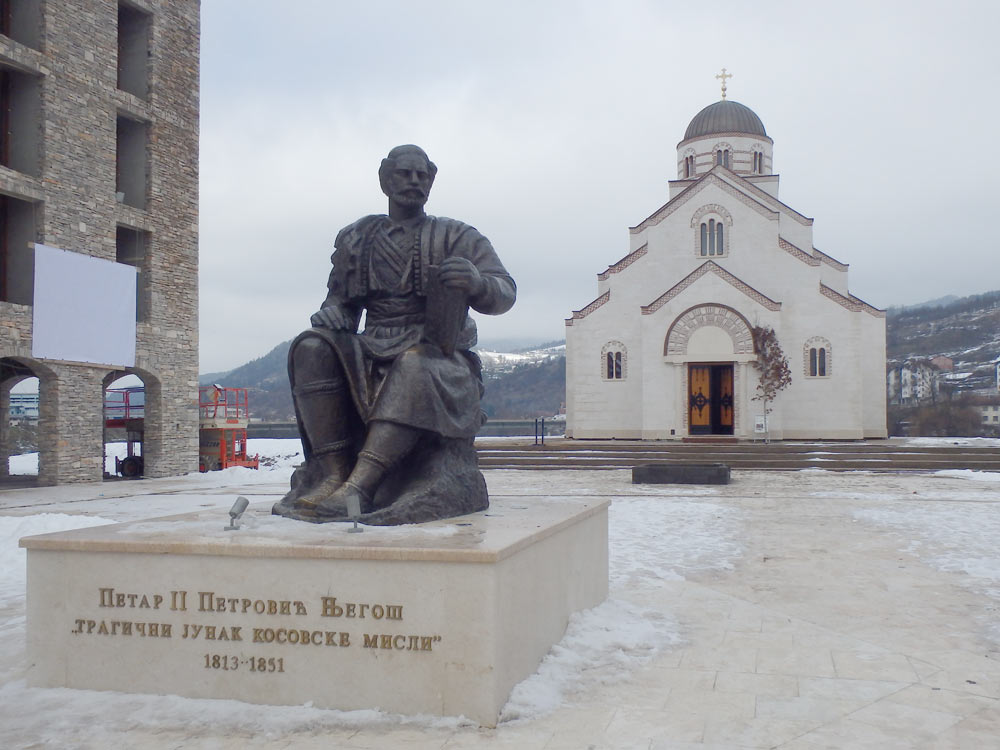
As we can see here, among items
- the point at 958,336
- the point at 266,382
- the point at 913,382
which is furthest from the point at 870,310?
the point at 266,382

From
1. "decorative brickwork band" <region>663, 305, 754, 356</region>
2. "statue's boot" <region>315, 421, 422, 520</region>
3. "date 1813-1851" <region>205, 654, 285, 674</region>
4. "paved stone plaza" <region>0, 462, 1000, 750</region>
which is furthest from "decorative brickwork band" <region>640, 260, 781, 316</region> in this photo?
"date 1813-1851" <region>205, 654, 285, 674</region>

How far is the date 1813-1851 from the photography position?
4.13 meters

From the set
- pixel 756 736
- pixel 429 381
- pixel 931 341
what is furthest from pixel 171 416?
pixel 931 341

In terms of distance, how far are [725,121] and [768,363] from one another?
1360 centimetres

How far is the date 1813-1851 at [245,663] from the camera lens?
4.13 m

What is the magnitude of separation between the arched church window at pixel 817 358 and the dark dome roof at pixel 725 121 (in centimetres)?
1165

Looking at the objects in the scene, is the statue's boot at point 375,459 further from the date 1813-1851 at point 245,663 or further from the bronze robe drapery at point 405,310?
the date 1813-1851 at point 245,663

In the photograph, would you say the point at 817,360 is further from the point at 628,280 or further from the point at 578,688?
the point at 578,688

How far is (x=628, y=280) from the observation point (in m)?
33.1

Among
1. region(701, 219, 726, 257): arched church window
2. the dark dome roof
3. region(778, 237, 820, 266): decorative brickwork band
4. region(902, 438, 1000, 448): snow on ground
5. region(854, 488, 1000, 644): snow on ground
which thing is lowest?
region(854, 488, 1000, 644): snow on ground

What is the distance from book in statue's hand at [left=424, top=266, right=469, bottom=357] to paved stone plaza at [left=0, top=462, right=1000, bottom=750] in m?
1.68

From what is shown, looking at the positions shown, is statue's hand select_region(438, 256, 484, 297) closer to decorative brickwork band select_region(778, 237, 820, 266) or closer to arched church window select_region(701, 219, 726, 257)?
decorative brickwork band select_region(778, 237, 820, 266)

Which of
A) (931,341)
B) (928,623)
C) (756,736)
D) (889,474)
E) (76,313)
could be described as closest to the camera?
(756,736)

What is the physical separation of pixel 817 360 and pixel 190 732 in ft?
96.4
